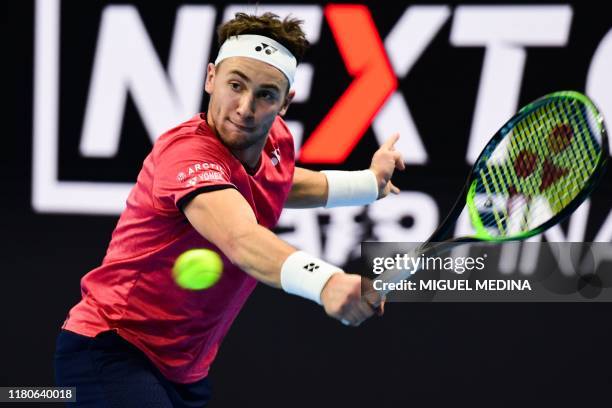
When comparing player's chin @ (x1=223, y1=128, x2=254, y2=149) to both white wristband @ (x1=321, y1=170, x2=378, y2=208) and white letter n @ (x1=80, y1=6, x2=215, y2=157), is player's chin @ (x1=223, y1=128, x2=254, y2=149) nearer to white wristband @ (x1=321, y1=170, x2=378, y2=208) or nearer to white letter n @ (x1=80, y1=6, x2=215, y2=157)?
white wristband @ (x1=321, y1=170, x2=378, y2=208)

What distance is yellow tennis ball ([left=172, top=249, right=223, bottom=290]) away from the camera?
9.13 ft

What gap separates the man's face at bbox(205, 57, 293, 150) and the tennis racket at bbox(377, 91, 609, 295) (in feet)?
1.82

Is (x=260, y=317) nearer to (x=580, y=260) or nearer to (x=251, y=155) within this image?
(x=580, y=260)

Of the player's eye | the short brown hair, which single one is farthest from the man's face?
the short brown hair

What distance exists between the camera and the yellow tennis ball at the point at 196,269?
278 centimetres

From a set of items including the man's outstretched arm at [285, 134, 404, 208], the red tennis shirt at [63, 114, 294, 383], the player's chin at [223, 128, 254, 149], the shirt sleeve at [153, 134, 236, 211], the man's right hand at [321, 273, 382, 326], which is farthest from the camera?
the man's outstretched arm at [285, 134, 404, 208]

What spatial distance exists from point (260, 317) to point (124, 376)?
1892mm

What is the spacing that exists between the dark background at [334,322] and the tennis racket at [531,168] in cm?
130

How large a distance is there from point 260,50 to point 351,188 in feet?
2.45

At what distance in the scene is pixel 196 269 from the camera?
9.49 ft

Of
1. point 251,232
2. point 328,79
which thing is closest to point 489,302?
point 328,79

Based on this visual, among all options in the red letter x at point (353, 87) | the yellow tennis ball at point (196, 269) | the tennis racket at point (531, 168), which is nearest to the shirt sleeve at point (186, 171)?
the yellow tennis ball at point (196, 269)

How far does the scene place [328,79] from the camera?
4645 mm

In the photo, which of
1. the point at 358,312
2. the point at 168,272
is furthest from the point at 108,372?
the point at 358,312
